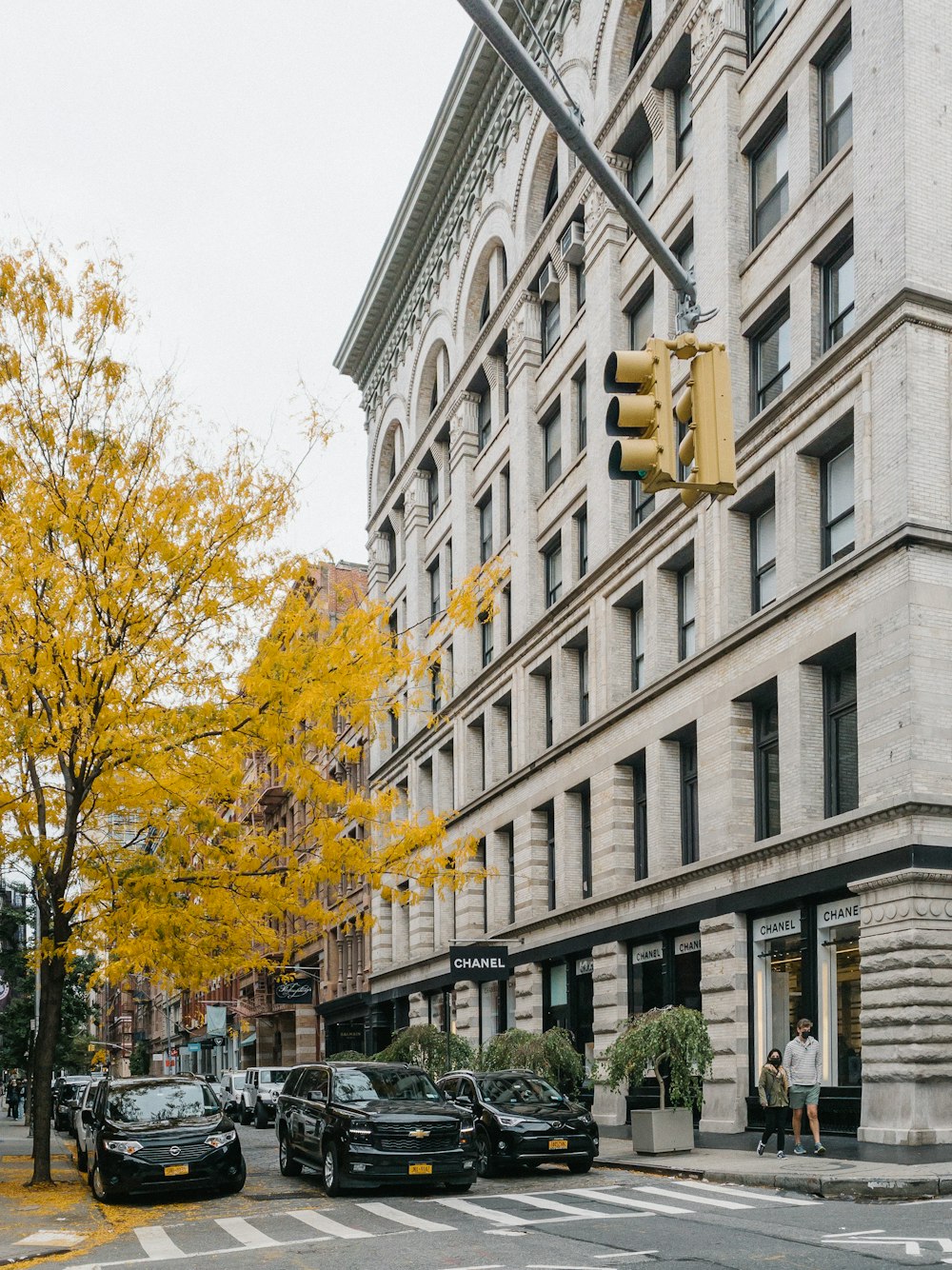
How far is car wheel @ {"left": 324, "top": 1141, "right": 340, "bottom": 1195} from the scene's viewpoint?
1836cm

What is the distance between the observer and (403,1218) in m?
15.9

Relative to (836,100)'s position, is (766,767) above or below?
below

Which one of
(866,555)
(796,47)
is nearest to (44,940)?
(866,555)

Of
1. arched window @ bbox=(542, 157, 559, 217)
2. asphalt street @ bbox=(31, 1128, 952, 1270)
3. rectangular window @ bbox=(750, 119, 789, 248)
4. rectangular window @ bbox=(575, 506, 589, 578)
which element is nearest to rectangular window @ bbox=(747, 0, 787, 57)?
rectangular window @ bbox=(750, 119, 789, 248)

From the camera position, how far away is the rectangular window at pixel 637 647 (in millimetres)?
31969

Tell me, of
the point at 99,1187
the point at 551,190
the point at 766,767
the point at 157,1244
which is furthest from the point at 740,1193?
the point at 551,190

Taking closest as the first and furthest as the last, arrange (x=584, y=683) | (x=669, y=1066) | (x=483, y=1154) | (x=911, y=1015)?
(x=911, y=1015), (x=483, y=1154), (x=669, y=1066), (x=584, y=683)

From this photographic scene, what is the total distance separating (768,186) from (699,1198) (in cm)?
1841

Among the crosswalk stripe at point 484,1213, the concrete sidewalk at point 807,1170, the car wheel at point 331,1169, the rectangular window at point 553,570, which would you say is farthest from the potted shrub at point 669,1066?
the rectangular window at point 553,570

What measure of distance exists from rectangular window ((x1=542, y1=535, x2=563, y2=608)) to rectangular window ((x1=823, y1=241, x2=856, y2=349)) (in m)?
13.4

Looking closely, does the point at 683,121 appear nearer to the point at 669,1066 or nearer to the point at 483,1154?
the point at 669,1066

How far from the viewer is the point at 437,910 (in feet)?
155

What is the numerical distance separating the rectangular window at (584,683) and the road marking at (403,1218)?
1862cm

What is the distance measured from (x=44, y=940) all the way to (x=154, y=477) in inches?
259
